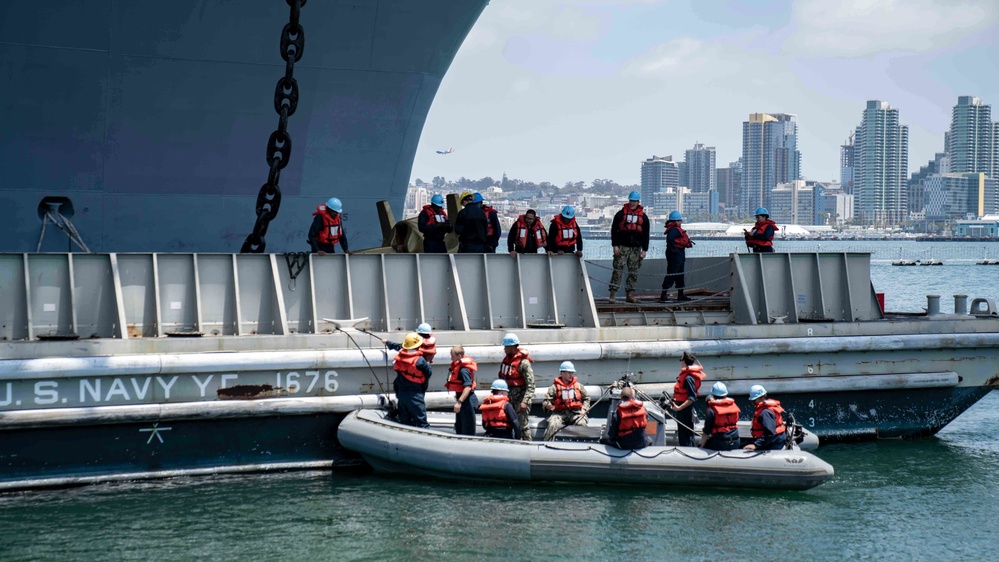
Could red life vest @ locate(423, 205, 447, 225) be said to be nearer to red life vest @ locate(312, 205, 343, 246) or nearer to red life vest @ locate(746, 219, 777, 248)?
red life vest @ locate(312, 205, 343, 246)

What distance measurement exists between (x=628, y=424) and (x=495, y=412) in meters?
1.49

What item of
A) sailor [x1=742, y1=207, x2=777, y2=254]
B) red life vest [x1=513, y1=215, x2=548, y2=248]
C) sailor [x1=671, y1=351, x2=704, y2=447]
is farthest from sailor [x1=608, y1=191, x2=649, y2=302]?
sailor [x1=671, y1=351, x2=704, y2=447]

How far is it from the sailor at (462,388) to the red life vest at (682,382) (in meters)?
2.37

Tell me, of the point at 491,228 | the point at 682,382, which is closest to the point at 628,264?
the point at 491,228

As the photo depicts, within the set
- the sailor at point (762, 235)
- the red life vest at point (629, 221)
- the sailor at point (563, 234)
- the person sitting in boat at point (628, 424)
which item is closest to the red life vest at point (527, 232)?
the sailor at point (563, 234)

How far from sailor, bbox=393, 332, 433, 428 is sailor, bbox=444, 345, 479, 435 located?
0.32 m

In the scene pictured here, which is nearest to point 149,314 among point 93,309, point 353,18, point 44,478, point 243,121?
point 93,309

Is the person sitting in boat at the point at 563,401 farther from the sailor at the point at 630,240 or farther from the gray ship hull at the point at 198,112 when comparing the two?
the gray ship hull at the point at 198,112

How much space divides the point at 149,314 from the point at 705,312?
7.21 meters

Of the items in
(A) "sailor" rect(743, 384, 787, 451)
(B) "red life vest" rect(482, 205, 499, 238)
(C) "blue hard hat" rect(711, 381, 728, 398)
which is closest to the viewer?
(A) "sailor" rect(743, 384, 787, 451)

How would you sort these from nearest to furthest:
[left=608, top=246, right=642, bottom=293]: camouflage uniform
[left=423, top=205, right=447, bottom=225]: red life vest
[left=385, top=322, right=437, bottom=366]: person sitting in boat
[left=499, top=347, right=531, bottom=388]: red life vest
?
[left=385, top=322, right=437, bottom=366]: person sitting in boat
[left=499, top=347, right=531, bottom=388]: red life vest
[left=423, top=205, right=447, bottom=225]: red life vest
[left=608, top=246, right=642, bottom=293]: camouflage uniform

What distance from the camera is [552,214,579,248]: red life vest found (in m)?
15.4

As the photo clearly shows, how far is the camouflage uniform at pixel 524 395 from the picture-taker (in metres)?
13.2

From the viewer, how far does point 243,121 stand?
18516 millimetres
